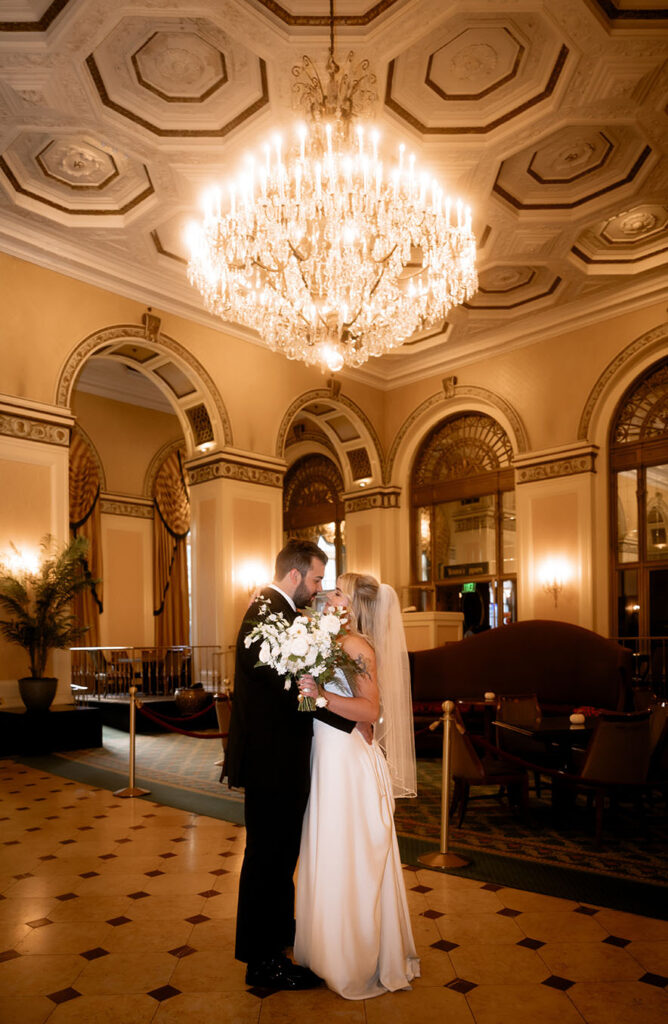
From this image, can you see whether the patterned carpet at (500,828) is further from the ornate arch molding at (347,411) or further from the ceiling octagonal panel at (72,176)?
the ceiling octagonal panel at (72,176)

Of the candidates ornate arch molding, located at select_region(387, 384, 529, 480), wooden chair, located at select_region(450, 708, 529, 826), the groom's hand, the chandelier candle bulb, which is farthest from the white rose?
ornate arch molding, located at select_region(387, 384, 529, 480)

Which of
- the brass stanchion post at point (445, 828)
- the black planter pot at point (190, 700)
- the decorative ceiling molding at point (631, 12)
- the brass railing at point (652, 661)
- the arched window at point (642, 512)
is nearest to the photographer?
the brass stanchion post at point (445, 828)

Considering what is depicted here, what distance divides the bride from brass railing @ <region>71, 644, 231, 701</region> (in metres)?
8.90

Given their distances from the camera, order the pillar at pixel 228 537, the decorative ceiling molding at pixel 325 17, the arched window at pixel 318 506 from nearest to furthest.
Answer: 1. the decorative ceiling molding at pixel 325 17
2. the pillar at pixel 228 537
3. the arched window at pixel 318 506

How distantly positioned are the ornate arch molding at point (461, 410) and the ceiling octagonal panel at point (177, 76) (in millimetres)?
6963

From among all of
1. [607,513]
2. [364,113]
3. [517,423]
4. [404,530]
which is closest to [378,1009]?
[364,113]

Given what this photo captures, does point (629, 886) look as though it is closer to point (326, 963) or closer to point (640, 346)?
point (326, 963)

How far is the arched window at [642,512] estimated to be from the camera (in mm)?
11445

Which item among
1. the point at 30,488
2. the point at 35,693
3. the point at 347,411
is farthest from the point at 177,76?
the point at 347,411

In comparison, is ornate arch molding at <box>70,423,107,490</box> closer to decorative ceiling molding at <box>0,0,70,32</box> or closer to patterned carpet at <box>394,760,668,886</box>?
decorative ceiling molding at <box>0,0,70,32</box>

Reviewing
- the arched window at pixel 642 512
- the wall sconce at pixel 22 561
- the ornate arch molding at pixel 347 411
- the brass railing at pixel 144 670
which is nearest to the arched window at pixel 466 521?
the ornate arch molding at pixel 347 411

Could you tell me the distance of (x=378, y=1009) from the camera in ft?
9.48

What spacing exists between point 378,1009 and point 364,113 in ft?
26.0

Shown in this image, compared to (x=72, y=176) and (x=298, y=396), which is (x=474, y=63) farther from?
(x=298, y=396)
